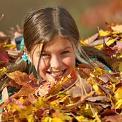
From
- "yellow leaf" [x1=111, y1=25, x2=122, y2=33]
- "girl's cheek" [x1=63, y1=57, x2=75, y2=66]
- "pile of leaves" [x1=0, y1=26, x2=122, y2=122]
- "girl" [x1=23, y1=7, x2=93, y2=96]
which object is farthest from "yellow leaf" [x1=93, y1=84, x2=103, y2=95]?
"yellow leaf" [x1=111, y1=25, x2=122, y2=33]

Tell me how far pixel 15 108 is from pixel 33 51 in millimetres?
572

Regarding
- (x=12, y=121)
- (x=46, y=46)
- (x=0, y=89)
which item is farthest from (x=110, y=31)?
(x=12, y=121)

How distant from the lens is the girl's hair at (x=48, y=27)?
196 cm

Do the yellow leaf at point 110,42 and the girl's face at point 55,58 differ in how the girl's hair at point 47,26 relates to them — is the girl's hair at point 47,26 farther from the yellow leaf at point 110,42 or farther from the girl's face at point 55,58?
the yellow leaf at point 110,42

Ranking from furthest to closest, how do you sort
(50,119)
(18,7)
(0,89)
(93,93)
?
(18,7)
(0,89)
(93,93)
(50,119)

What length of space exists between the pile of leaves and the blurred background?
2607 millimetres

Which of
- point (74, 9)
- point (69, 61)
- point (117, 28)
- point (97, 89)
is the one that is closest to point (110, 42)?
point (117, 28)

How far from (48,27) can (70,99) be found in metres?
0.55

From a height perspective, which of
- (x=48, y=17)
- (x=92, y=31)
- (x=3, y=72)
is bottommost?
(x=92, y=31)

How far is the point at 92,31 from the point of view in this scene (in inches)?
167


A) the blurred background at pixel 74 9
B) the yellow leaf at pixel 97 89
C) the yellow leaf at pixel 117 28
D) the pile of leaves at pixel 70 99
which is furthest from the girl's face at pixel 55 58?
the blurred background at pixel 74 9

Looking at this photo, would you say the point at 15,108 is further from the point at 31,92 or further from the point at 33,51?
the point at 33,51

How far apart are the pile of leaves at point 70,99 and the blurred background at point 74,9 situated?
103 inches

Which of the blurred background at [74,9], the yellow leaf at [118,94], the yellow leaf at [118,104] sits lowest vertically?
the blurred background at [74,9]
